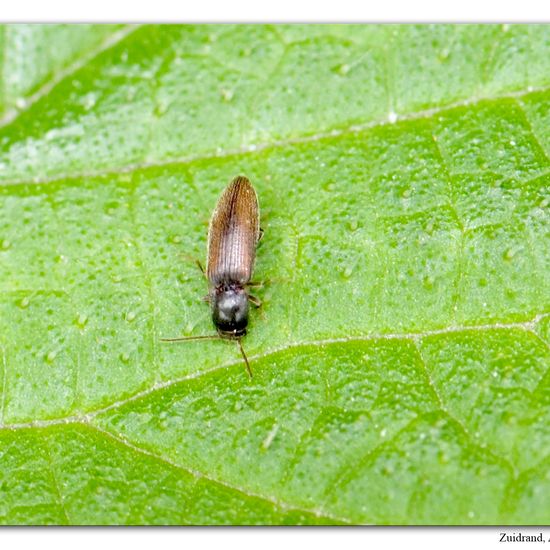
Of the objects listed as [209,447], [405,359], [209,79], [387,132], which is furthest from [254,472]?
[209,79]

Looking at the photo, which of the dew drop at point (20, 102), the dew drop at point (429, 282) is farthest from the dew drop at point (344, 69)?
the dew drop at point (20, 102)

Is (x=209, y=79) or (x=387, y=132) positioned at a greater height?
(x=209, y=79)

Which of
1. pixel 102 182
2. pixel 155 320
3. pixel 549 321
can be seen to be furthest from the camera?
pixel 102 182

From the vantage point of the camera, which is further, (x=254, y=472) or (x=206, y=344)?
(x=206, y=344)

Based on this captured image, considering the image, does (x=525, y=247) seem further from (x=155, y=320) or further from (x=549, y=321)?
(x=155, y=320)

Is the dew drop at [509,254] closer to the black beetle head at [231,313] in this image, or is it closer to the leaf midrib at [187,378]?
the leaf midrib at [187,378]

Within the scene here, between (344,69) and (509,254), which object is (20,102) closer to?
(344,69)

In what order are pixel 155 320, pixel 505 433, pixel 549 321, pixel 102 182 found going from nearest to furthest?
pixel 505 433 → pixel 549 321 → pixel 155 320 → pixel 102 182
